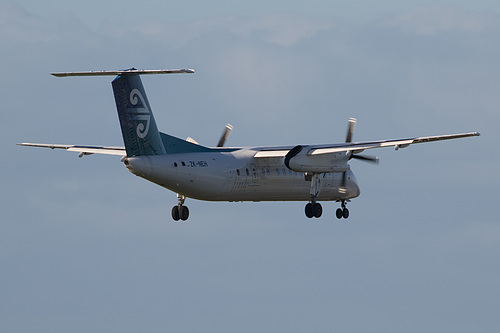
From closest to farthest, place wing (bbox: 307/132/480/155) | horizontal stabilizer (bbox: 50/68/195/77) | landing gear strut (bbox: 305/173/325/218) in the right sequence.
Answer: horizontal stabilizer (bbox: 50/68/195/77) → wing (bbox: 307/132/480/155) → landing gear strut (bbox: 305/173/325/218)

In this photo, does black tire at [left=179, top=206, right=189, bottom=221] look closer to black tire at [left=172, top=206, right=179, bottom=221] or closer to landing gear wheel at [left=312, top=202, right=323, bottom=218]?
black tire at [left=172, top=206, right=179, bottom=221]

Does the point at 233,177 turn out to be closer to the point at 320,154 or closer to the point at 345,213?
the point at 320,154

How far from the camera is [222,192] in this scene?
53.3 meters

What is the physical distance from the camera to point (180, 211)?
55.7m

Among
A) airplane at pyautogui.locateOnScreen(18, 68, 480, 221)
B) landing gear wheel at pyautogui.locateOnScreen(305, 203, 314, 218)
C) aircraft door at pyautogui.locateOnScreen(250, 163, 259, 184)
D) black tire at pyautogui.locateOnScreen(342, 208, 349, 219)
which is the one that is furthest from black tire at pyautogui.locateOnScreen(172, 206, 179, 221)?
black tire at pyautogui.locateOnScreen(342, 208, 349, 219)

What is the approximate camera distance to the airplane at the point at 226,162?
164 ft

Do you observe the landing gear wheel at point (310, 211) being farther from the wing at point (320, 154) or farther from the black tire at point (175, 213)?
the black tire at point (175, 213)

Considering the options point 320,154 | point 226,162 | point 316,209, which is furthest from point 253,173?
point 316,209

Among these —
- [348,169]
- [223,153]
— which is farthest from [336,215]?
[223,153]

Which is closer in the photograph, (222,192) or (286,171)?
(222,192)

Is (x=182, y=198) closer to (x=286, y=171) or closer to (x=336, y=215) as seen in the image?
(x=286, y=171)

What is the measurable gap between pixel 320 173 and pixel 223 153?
17.4 ft

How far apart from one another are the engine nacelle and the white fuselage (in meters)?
1.59

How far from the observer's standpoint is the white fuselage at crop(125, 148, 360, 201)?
4997 centimetres
